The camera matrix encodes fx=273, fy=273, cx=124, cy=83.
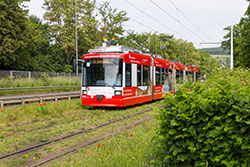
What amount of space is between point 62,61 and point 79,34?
6691mm

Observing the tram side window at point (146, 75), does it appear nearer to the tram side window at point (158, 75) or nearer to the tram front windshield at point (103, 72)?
the tram side window at point (158, 75)

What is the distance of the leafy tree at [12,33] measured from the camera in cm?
3484

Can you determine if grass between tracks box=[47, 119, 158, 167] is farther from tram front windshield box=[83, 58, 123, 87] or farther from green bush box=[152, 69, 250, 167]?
tram front windshield box=[83, 58, 123, 87]

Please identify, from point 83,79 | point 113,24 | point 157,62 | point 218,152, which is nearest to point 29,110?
point 83,79

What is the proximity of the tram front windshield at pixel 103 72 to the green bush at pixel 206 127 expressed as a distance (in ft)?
30.3

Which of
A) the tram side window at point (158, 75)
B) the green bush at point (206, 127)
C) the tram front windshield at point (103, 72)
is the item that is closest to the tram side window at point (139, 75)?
the tram front windshield at point (103, 72)

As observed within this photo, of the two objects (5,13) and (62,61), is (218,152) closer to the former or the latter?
(5,13)

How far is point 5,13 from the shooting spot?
35375 mm

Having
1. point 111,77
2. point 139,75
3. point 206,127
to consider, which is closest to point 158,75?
point 139,75

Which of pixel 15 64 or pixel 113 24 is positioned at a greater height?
pixel 113 24

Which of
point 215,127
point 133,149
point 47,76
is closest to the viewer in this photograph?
point 215,127

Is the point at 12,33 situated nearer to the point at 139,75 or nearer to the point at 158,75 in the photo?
the point at 158,75

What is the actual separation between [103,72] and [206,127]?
33.2 feet

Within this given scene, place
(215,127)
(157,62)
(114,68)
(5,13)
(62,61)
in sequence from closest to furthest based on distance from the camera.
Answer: (215,127), (114,68), (157,62), (5,13), (62,61)
